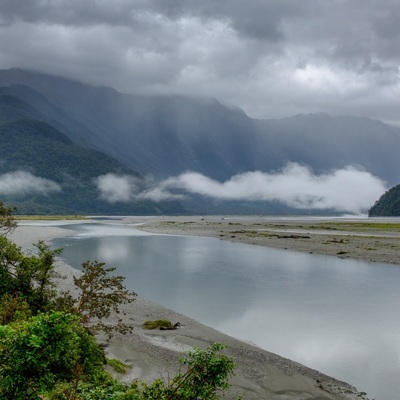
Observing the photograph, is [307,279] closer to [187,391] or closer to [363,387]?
[363,387]

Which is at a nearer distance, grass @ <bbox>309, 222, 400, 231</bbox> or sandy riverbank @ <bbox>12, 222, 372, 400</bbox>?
sandy riverbank @ <bbox>12, 222, 372, 400</bbox>

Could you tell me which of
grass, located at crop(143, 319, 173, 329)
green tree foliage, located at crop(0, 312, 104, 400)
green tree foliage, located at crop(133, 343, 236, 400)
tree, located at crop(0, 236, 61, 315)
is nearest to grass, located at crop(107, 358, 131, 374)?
tree, located at crop(0, 236, 61, 315)

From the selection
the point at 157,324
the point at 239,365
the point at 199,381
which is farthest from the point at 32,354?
the point at 157,324

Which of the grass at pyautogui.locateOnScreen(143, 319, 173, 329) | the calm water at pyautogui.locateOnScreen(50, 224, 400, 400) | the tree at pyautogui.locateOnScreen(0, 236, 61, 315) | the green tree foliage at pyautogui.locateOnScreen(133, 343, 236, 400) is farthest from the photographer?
the grass at pyautogui.locateOnScreen(143, 319, 173, 329)

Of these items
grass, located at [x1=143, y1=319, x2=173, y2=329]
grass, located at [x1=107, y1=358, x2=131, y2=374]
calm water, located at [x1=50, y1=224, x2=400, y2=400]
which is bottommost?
calm water, located at [x1=50, y1=224, x2=400, y2=400]

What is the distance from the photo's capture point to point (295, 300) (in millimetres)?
36000

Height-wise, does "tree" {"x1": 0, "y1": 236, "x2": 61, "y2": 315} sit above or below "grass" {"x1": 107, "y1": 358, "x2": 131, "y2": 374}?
above

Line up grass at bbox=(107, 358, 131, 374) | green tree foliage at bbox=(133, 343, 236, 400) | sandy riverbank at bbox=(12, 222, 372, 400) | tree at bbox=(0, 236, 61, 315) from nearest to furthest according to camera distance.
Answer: green tree foliage at bbox=(133, 343, 236, 400)
sandy riverbank at bbox=(12, 222, 372, 400)
grass at bbox=(107, 358, 131, 374)
tree at bbox=(0, 236, 61, 315)

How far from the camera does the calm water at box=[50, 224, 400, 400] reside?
22672 millimetres

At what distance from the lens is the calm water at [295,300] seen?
22672mm

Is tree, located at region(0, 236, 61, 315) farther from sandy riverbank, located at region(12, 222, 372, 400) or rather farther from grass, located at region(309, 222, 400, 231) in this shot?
grass, located at region(309, 222, 400, 231)

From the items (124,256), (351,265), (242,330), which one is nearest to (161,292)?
(242,330)

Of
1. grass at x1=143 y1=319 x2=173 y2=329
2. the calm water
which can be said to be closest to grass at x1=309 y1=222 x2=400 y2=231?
the calm water

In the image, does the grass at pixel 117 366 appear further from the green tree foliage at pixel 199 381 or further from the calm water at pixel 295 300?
the green tree foliage at pixel 199 381
